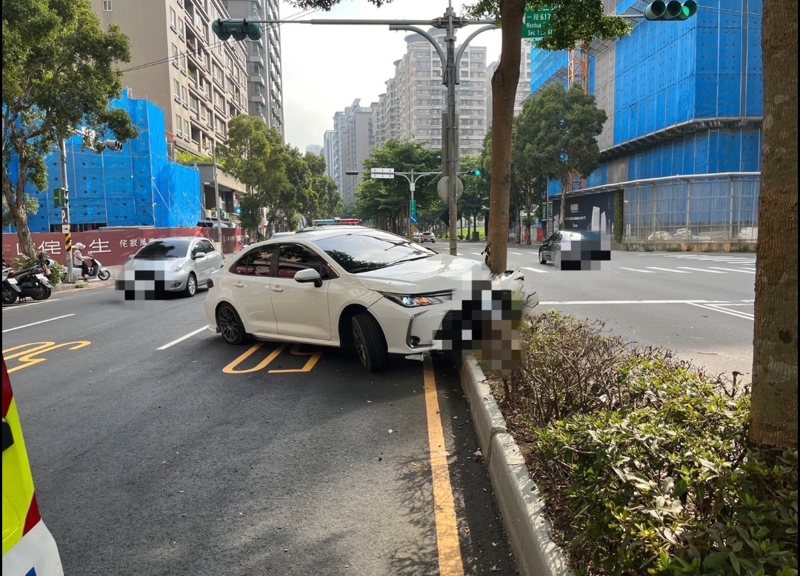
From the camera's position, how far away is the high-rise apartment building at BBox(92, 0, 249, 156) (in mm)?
45062

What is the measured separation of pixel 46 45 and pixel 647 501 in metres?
18.8

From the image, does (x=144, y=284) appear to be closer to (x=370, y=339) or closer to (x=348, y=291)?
(x=348, y=291)

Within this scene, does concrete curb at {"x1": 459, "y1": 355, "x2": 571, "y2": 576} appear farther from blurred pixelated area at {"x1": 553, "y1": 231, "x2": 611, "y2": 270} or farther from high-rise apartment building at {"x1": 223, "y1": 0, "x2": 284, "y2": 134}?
high-rise apartment building at {"x1": 223, "y1": 0, "x2": 284, "y2": 134}

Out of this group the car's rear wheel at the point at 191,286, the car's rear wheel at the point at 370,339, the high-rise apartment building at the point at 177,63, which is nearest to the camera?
the car's rear wheel at the point at 370,339

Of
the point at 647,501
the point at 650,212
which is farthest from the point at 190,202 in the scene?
the point at 647,501

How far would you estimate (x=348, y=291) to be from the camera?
6.57 m

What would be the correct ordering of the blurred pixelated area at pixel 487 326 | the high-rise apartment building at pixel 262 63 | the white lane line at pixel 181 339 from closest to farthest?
1. the blurred pixelated area at pixel 487 326
2. the white lane line at pixel 181 339
3. the high-rise apartment building at pixel 262 63

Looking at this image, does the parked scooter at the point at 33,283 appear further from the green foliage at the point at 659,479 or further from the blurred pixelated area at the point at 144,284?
the green foliage at the point at 659,479

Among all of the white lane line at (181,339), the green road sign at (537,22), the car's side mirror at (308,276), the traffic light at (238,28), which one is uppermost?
the traffic light at (238,28)

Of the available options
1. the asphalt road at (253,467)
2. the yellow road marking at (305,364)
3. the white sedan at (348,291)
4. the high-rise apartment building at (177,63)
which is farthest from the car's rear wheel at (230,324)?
the high-rise apartment building at (177,63)

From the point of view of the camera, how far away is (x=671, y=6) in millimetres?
10805

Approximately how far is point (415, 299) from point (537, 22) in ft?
19.9

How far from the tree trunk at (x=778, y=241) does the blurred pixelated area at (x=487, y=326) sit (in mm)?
2552

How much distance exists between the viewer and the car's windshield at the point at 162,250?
15.8m
